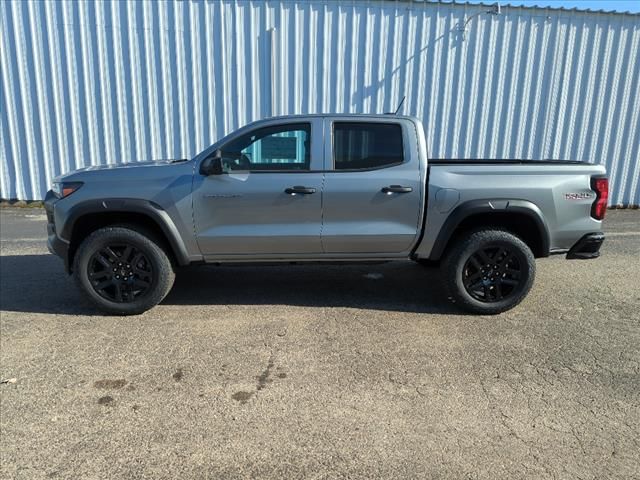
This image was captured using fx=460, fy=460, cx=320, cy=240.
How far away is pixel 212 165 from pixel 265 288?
1570 millimetres

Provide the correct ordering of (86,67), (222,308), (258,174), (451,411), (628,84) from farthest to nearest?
(628,84) → (86,67) → (222,308) → (258,174) → (451,411)

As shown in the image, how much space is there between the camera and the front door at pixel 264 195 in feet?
13.7

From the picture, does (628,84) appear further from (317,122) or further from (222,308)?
(222,308)

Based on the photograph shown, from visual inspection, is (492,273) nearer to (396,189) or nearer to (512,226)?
(512,226)

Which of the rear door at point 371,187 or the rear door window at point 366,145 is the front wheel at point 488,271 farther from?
the rear door window at point 366,145

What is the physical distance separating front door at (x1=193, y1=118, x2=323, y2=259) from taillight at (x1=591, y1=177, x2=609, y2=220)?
254 centimetres

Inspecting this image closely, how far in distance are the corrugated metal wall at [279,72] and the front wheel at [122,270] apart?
19.8ft

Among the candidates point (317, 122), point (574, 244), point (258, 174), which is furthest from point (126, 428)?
point (574, 244)

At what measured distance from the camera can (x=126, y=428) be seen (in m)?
2.67

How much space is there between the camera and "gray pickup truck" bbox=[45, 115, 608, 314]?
4.16 metres

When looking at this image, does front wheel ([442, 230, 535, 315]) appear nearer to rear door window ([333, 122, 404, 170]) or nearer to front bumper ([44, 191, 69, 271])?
rear door window ([333, 122, 404, 170])

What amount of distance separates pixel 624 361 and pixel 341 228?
8.16ft

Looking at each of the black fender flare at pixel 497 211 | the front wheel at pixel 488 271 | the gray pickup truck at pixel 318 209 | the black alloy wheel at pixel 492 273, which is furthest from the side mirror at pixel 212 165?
the black alloy wheel at pixel 492 273


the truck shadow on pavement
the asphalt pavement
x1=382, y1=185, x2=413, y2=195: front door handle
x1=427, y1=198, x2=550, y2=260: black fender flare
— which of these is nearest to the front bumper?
the truck shadow on pavement
